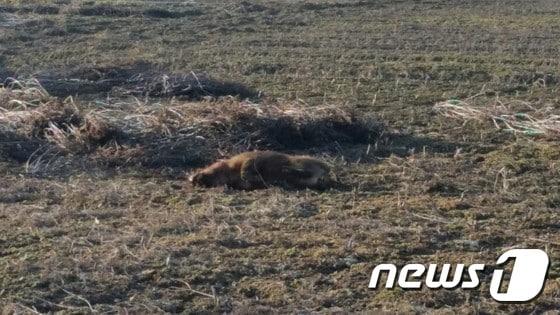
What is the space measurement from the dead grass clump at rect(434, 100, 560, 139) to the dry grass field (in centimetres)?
3

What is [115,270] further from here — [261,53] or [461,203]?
[261,53]

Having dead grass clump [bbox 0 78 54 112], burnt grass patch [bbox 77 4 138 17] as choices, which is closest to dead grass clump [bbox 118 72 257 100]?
dead grass clump [bbox 0 78 54 112]

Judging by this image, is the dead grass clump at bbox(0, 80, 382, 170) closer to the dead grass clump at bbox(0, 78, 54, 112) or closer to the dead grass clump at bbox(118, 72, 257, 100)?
the dead grass clump at bbox(0, 78, 54, 112)

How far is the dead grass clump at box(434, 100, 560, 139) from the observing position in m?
10.6

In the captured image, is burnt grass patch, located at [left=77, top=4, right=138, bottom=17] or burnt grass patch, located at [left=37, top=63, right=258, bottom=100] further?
burnt grass patch, located at [left=77, top=4, right=138, bottom=17]

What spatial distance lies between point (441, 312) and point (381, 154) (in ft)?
14.2

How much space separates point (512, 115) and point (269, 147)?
8.95ft

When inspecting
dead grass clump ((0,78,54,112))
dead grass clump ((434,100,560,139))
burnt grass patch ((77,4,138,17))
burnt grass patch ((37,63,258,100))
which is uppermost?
dead grass clump ((0,78,54,112))

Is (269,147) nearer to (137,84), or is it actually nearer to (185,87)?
(185,87)

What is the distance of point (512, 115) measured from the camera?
11.1 m

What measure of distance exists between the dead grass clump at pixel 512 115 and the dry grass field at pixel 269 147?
3cm

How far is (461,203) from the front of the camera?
8.08 metres

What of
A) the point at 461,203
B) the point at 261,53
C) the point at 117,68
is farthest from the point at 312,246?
the point at 261,53

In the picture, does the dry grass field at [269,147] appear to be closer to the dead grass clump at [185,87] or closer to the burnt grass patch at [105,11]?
the dead grass clump at [185,87]
